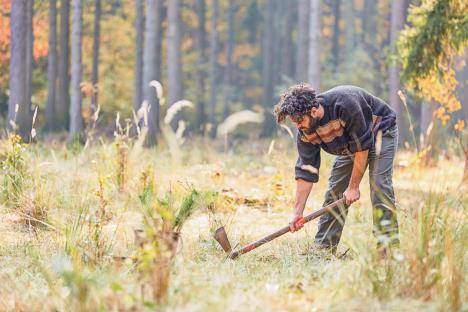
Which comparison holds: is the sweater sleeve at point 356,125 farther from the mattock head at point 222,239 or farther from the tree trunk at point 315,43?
the tree trunk at point 315,43

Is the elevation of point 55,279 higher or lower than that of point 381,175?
lower

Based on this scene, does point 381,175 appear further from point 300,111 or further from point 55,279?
point 55,279

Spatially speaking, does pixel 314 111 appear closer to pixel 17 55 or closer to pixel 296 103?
pixel 296 103

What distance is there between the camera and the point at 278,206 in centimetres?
829

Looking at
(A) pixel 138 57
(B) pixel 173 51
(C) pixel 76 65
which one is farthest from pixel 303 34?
(C) pixel 76 65

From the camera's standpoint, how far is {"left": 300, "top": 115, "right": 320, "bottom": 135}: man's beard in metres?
A: 5.30

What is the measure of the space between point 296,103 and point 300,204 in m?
0.92

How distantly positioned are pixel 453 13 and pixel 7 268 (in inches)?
276

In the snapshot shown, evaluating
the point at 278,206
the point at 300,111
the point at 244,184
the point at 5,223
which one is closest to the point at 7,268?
the point at 5,223

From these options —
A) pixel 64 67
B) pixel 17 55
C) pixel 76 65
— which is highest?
pixel 17 55

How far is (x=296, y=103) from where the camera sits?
16.7 ft

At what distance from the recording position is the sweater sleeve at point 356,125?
5309mm

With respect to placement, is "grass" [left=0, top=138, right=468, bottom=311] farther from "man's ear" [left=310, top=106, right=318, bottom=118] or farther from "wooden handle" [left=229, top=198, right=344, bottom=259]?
"man's ear" [left=310, top=106, right=318, bottom=118]

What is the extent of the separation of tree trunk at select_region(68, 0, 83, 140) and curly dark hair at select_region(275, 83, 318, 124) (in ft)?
34.9
